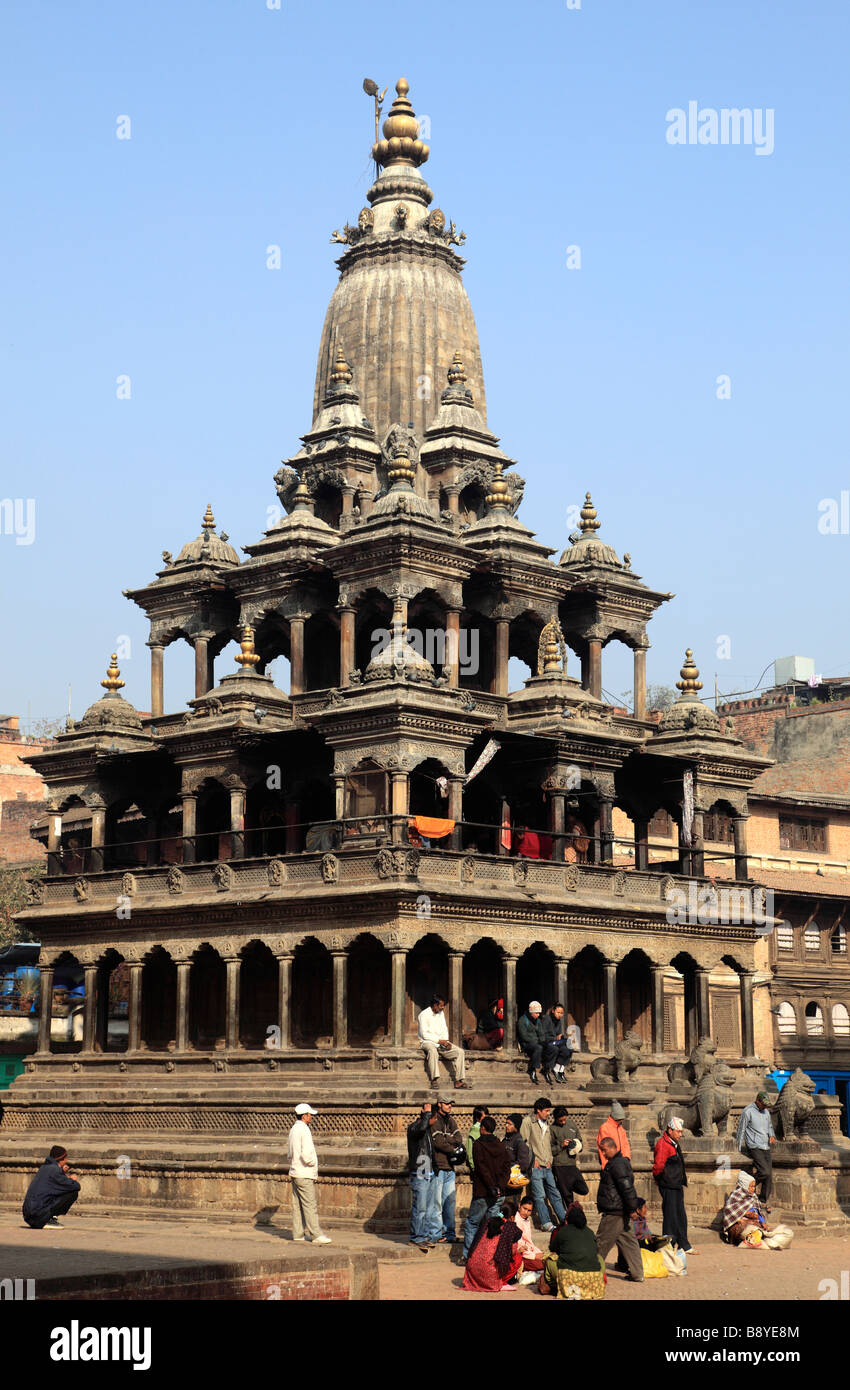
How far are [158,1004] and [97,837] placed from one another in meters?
4.61

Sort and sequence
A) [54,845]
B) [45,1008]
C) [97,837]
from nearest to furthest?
[45,1008]
[97,837]
[54,845]

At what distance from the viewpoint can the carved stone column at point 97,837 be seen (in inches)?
1991

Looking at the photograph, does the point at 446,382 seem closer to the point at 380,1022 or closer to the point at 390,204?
the point at 390,204

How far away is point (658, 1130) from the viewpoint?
33.2 meters

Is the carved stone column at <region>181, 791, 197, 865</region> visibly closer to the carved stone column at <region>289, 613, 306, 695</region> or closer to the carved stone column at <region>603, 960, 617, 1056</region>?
the carved stone column at <region>289, 613, 306, 695</region>

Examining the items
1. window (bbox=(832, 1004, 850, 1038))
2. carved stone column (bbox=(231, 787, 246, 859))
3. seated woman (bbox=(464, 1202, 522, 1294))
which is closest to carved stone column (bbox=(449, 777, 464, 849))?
carved stone column (bbox=(231, 787, 246, 859))

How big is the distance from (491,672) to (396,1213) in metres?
20.9

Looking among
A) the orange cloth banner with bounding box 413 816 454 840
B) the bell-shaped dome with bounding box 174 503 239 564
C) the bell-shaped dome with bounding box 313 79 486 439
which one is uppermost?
the bell-shaped dome with bounding box 313 79 486 439

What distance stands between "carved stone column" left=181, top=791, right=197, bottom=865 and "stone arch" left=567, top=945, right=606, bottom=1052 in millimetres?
9567

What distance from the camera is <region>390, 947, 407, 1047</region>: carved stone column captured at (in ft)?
132

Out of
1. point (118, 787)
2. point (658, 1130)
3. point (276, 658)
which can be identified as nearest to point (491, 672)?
point (276, 658)

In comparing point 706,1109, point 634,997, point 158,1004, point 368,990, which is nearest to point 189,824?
point 158,1004

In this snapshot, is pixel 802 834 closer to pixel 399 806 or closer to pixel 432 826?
pixel 432 826

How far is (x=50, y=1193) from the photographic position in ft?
94.3
